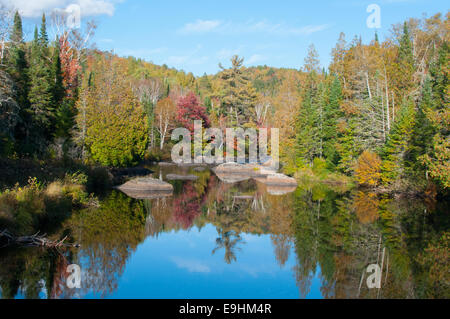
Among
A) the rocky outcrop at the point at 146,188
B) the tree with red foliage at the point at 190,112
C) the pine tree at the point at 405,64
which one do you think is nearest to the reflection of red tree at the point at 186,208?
the rocky outcrop at the point at 146,188

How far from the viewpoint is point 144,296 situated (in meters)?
9.08

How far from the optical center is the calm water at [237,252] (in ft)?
31.3

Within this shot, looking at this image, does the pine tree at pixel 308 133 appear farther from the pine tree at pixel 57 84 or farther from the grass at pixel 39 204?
the grass at pixel 39 204

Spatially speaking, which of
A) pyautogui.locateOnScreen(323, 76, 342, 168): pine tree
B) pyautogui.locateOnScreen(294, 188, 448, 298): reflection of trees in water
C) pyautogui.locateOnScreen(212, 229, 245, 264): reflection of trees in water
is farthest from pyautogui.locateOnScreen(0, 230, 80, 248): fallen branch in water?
pyautogui.locateOnScreen(323, 76, 342, 168): pine tree

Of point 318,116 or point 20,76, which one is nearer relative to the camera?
point 20,76

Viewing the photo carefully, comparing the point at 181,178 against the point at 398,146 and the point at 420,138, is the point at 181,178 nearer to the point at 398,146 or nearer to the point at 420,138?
the point at 398,146

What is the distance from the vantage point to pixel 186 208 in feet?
69.3

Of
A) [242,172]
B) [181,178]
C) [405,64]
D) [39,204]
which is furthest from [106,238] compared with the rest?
[405,64]

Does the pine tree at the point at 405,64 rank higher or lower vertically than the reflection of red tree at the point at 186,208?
higher

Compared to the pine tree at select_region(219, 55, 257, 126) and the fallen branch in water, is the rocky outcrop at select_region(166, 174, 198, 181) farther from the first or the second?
the fallen branch in water

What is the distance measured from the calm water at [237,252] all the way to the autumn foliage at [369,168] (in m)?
6.10

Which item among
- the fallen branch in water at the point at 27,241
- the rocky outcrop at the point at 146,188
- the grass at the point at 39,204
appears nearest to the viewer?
Result: the fallen branch in water at the point at 27,241

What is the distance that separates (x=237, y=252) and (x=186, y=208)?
7801 mm

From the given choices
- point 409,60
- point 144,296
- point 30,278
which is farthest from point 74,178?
point 409,60
